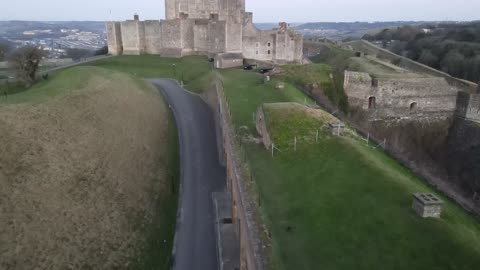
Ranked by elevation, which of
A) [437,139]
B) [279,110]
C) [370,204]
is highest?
[279,110]

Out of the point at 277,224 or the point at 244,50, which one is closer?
the point at 277,224

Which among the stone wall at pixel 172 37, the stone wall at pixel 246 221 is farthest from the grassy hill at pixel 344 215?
the stone wall at pixel 172 37

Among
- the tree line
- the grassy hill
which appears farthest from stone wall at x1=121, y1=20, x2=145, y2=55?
the tree line

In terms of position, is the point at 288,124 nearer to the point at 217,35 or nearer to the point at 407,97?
the point at 407,97

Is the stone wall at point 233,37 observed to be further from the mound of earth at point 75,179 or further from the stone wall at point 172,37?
the mound of earth at point 75,179

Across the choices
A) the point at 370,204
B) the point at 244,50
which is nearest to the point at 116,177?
the point at 370,204

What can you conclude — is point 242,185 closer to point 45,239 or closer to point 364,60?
point 45,239

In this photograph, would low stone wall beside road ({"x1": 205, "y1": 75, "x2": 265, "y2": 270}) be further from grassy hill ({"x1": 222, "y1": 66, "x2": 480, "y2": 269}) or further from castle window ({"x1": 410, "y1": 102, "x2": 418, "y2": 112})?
castle window ({"x1": 410, "y1": 102, "x2": 418, "y2": 112})
